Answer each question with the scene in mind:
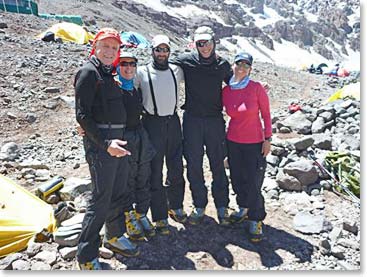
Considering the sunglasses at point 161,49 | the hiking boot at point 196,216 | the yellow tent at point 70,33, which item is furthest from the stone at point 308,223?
the yellow tent at point 70,33

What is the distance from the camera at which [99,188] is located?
380 centimetres

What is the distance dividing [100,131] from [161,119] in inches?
40.9

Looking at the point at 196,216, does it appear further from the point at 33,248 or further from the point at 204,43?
the point at 204,43

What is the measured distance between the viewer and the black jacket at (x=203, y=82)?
4.73m

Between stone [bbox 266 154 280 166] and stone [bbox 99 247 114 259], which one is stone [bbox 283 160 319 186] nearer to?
stone [bbox 266 154 280 166]

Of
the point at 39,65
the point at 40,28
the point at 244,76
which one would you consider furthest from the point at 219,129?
the point at 40,28

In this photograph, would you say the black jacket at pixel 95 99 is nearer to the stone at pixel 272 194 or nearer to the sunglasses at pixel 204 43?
the sunglasses at pixel 204 43

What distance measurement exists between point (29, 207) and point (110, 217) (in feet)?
4.15

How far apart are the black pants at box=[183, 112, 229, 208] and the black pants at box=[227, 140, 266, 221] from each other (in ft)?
0.47

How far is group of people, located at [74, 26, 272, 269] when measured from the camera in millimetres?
3918

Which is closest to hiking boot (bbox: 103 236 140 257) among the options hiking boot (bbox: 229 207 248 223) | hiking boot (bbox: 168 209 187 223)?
hiking boot (bbox: 168 209 187 223)

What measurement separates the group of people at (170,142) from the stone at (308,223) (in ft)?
2.40

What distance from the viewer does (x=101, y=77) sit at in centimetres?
365

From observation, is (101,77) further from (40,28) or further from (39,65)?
(40,28)
